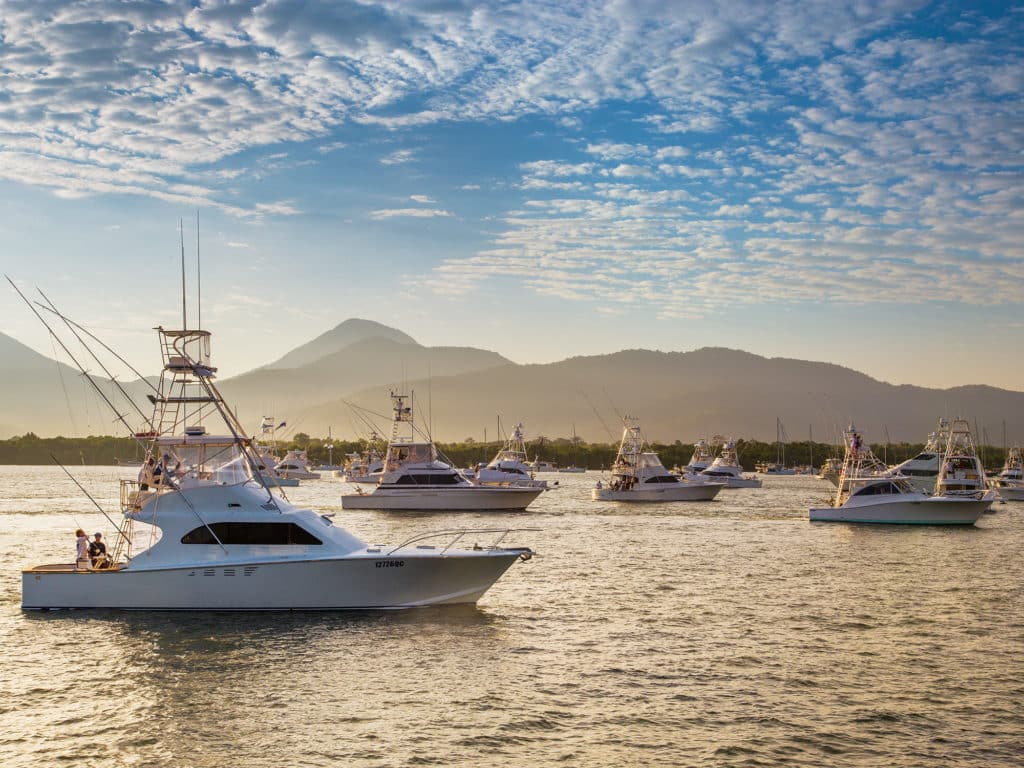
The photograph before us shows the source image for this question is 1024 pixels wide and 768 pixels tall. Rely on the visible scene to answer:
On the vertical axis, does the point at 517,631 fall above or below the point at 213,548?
below

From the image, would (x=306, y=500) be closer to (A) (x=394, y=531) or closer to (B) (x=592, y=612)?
(A) (x=394, y=531)

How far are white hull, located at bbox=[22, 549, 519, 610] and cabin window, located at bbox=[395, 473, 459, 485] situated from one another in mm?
45855

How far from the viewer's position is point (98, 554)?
95.0 ft

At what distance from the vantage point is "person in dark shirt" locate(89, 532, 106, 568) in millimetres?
28688

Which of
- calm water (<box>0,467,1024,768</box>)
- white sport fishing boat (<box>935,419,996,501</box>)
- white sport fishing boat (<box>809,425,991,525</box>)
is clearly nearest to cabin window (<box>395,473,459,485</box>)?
white sport fishing boat (<box>809,425,991,525</box>)

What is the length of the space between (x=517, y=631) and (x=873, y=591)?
1551 centimetres

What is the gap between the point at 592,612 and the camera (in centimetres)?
3002

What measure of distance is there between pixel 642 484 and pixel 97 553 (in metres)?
66.2

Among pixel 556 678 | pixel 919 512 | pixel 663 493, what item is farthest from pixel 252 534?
pixel 663 493

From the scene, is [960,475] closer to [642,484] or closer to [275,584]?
[642,484]

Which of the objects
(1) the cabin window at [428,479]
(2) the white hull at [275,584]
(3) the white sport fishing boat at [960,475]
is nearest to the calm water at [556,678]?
(2) the white hull at [275,584]

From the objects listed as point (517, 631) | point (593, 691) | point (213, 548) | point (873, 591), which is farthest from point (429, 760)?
point (873, 591)

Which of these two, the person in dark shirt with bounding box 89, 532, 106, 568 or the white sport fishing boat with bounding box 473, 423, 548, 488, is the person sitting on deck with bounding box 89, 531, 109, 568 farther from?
the white sport fishing boat with bounding box 473, 423, 548, 488

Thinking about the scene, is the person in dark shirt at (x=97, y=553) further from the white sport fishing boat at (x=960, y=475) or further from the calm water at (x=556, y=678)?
the white sport fishing boat at (x=960, y=475)
